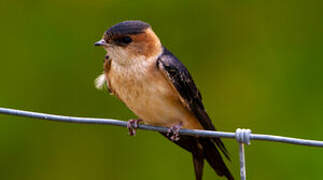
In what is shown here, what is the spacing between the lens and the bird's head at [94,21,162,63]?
337cm

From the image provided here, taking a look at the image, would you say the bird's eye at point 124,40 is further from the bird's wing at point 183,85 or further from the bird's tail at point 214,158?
the bird's tail at point 214,158

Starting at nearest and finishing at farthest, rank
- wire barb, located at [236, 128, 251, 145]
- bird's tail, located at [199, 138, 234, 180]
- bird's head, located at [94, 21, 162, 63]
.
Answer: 1. wire barb, located at [236, 128, 251, 145]
2. bird's tail, located at [199, 138, 234, 180]
3. bird's head, located at [94, 21, 162, 63]

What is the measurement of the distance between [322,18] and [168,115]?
5.03 ft

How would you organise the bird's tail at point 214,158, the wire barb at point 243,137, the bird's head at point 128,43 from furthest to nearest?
1. the bird's head at point 128,43
2. the bird's tail at point 214,158
3. the wire barb at point 243,137

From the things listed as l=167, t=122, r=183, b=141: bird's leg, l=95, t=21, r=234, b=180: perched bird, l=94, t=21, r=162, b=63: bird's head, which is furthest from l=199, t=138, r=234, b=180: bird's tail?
l=94, t=21, r=162, b=63: bird's head

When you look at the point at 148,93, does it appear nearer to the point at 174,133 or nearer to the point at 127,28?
the point at 174,133

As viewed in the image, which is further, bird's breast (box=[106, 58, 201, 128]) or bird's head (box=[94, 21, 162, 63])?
bird's head (box=[94, 21, 162, 63])

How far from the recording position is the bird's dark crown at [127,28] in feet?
11.1

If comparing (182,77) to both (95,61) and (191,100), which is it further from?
(95,61)

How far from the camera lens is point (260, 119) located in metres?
4.14

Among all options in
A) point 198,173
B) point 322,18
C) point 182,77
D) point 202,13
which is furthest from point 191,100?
point 322,18

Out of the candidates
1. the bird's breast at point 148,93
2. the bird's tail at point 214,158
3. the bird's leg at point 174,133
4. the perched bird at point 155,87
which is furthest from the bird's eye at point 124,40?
the bird's tail at point 214,158

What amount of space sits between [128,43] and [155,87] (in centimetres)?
32

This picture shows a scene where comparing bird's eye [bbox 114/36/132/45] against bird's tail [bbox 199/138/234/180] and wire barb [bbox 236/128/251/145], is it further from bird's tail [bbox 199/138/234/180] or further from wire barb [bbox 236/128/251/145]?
wire barb [bbox 236/128/251/145]
